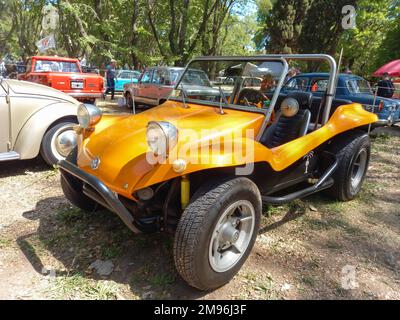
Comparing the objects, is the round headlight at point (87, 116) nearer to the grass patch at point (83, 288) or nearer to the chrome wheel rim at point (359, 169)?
the grass patch at point (83, 288)

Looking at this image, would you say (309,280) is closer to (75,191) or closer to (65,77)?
(75,191)

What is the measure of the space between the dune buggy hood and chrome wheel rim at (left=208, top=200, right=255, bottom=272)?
60 centimetres

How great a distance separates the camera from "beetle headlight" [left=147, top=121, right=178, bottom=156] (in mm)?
2404

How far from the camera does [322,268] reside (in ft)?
9.48

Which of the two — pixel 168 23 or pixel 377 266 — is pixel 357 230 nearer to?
pixel 377 266

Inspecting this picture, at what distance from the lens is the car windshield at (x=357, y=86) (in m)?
8.41

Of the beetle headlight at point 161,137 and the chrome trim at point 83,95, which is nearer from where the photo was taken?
the beetle headlight at point 161,137

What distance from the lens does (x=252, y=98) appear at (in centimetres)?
349

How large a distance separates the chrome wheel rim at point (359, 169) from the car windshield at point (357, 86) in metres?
4.62

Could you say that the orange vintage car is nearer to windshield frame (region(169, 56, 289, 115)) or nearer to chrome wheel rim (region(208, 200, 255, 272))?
windshield frame (region(169, 56, 289, 115))

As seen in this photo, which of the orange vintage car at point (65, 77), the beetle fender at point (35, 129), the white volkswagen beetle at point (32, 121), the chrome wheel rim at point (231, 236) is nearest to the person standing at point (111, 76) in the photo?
the orange vintage car at point (65, 77)

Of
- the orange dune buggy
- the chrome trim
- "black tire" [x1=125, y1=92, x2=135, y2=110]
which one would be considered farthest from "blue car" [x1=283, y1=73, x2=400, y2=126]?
"black tire" [x1=125, y1=92, x2=135, y2=110]
